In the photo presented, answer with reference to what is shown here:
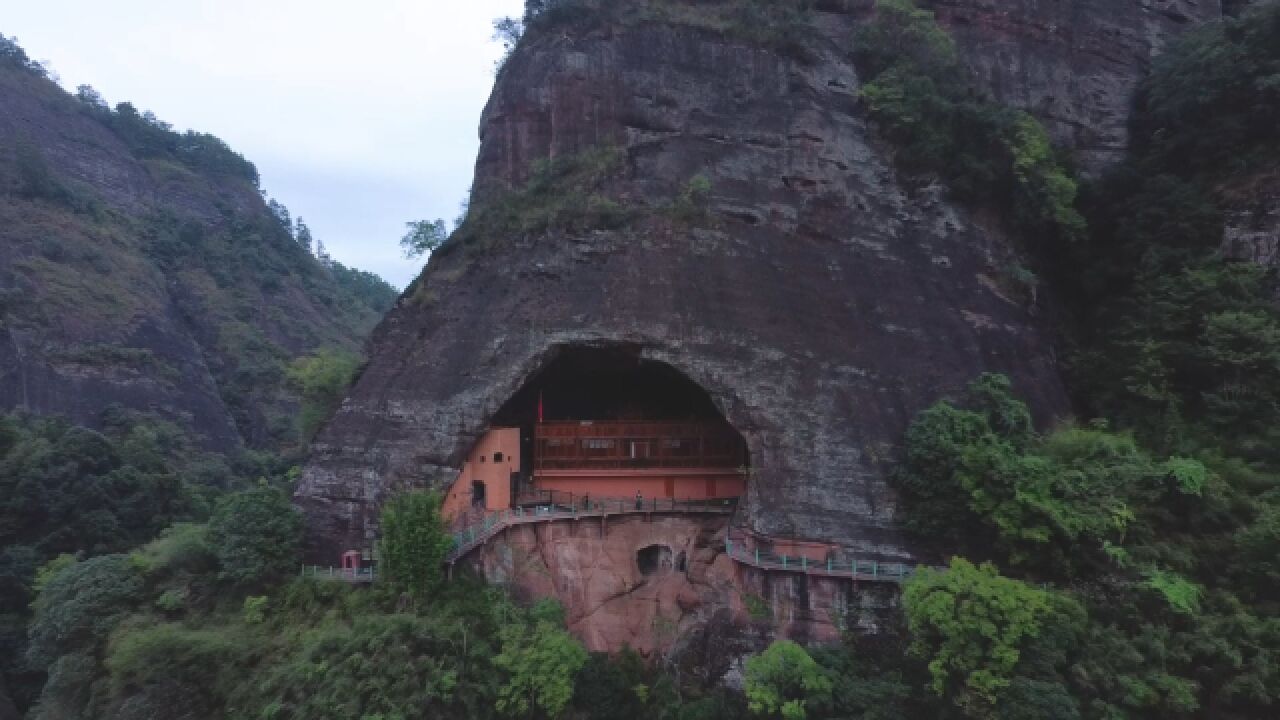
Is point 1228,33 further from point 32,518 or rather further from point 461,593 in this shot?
point 32,518

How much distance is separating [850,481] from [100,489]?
1065 inches

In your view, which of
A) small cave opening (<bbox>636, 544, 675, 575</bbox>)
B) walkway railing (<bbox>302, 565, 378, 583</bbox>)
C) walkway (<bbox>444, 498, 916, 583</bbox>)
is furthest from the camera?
small cave opening (<bbox>636, 544, 675, 575</bbox>)

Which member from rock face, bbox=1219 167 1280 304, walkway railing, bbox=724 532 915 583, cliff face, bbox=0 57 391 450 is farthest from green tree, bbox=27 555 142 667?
rock face, bbox=1219 167 1280 304

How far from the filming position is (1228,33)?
19219 mm

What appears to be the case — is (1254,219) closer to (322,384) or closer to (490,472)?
(490,472)

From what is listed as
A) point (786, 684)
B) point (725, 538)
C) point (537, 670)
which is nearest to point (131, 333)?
point (537, 670)

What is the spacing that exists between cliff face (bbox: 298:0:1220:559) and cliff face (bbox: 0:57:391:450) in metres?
28.7

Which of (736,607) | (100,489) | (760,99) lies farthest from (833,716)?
(100,489)

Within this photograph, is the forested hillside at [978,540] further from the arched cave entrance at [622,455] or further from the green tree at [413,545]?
the arched cave entrance at [622,455]

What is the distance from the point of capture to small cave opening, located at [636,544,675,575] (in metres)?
18.5

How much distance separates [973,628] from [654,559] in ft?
28.9

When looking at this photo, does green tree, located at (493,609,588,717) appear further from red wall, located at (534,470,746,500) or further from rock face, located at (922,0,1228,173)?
rock face, located at (922,0,1228,173)

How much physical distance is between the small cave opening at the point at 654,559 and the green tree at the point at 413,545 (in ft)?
17.7

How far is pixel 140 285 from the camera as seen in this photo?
44.5m
